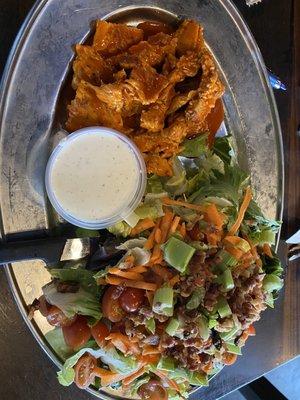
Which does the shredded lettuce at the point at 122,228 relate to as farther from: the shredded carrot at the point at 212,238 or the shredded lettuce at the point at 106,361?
the shredded lettuce at the point at 106,361

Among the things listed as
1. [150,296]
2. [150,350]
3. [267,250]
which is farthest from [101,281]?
[267,250]

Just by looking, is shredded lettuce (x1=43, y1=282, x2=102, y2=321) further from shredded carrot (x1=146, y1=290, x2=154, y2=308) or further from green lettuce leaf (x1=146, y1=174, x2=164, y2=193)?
green lettuce leaf (x1=146, y1=174, x2=164, y2=193)

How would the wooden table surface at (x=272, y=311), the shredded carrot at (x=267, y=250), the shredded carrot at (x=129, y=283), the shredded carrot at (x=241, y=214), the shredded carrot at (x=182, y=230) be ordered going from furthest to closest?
the shredded carrot at (x=267, y=250), the wooden table surface at (x=272, y=311), the shredded carrot at (x=241, y=214), the shredded carrot at (x=182, y=230), the shredded carrot at (x=129, y=283)

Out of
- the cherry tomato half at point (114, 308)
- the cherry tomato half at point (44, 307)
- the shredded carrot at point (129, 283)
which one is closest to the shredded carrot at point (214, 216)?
the shredded carrot at point (129, 283)

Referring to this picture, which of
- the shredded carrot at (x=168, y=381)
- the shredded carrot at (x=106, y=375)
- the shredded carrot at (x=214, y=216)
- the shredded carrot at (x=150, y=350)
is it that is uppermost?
the shredded carrot at (x=214, y=216)

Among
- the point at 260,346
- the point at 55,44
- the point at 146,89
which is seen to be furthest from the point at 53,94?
the point at 260,346

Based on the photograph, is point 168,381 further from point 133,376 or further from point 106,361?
point 106,361

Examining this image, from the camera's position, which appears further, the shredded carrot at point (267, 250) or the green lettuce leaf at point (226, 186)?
the shredded carrot at point (267, 250)
